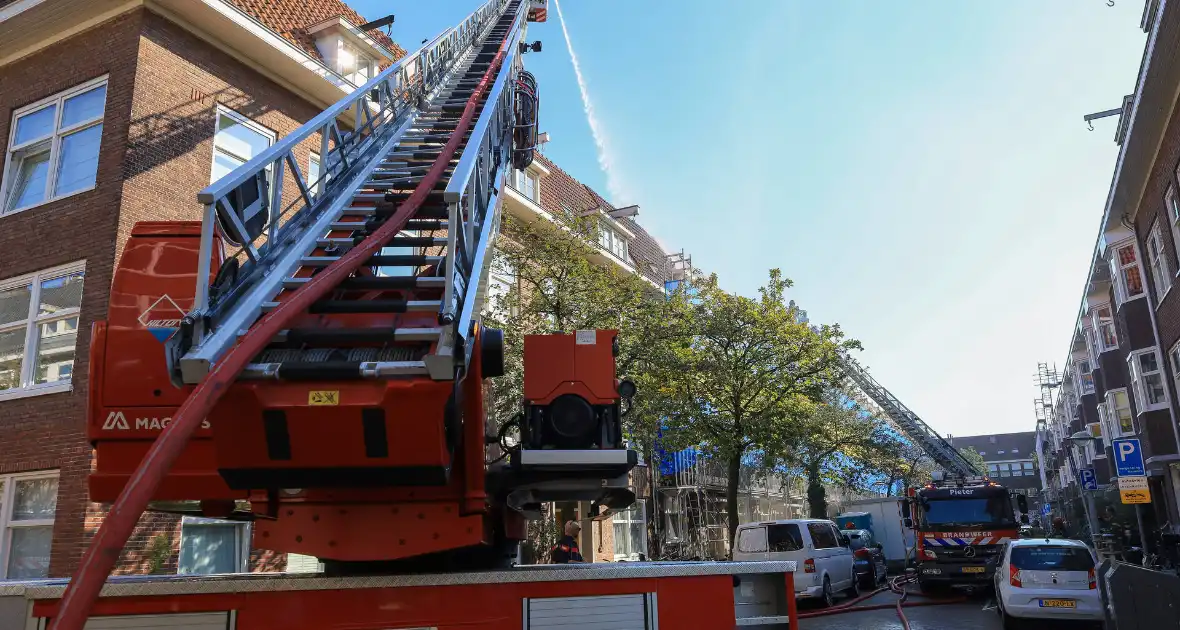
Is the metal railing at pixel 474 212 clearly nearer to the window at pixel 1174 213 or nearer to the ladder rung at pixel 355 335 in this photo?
the ladder rung at pixel 355 335

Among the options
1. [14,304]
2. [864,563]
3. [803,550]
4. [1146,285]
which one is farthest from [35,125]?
[1146,285]

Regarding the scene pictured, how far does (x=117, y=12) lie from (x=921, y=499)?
61.3 feet

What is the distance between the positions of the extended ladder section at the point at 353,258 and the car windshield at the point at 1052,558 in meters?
10.6

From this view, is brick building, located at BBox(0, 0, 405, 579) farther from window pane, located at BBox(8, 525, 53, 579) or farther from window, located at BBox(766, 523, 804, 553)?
window, located at BBox(766, 523, 804, 553)

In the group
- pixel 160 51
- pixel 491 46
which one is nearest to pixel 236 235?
pixel 160 51

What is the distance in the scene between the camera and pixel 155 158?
13594 millimetres

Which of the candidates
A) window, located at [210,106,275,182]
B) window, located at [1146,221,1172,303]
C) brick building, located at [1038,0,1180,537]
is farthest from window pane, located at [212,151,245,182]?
window, located at [1146,221,1172,303]

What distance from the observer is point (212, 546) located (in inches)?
514

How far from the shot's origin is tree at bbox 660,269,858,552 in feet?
62.5

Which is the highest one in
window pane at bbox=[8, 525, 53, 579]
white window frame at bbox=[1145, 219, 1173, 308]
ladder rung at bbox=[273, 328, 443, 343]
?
white window frame at bbox=[1145, 219, 1173, 308]

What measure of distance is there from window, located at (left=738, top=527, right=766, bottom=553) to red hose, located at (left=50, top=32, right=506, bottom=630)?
14226mm

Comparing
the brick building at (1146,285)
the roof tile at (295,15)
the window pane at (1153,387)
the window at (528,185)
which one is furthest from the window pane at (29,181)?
the window pane at (1153,387)

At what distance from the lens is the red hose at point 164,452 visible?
2.92m

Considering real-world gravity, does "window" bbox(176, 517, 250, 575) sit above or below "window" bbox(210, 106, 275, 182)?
below
